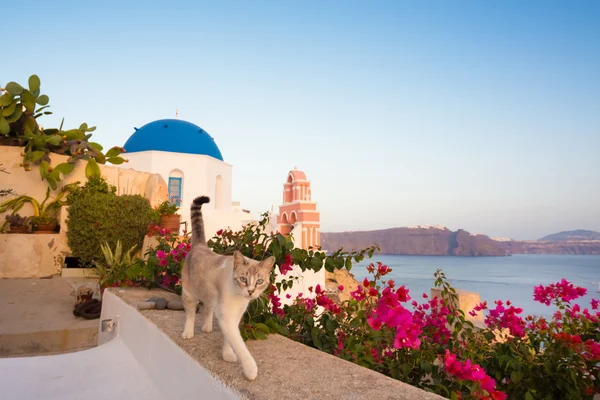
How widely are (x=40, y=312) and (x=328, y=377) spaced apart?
5616mm

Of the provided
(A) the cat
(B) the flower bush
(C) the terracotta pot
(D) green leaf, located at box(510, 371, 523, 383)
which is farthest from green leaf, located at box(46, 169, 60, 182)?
(D) green leaf, located at box(510, 371, 523, 383)

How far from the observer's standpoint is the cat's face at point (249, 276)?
183 centimetres

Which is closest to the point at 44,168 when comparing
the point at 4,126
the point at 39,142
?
the point at 39,142

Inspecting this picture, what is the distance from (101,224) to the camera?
8977mm

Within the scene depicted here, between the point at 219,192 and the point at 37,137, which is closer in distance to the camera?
the point at 37,137

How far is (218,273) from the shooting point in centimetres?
208

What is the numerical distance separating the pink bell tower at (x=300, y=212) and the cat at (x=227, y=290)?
57.7 ft

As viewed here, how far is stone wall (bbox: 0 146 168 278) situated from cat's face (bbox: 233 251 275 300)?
350 inches

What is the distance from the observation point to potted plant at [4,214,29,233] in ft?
30.3

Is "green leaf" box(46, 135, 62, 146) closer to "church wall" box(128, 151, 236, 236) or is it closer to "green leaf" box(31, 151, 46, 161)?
"green leaf" box(31, 151, 46, 161)

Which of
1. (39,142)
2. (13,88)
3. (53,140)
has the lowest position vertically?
(39,142)

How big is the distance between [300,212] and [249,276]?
1902 cm

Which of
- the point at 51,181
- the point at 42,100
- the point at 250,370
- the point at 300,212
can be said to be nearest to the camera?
the point at 250,370

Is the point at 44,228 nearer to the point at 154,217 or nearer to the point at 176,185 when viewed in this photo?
the point at 154,217
